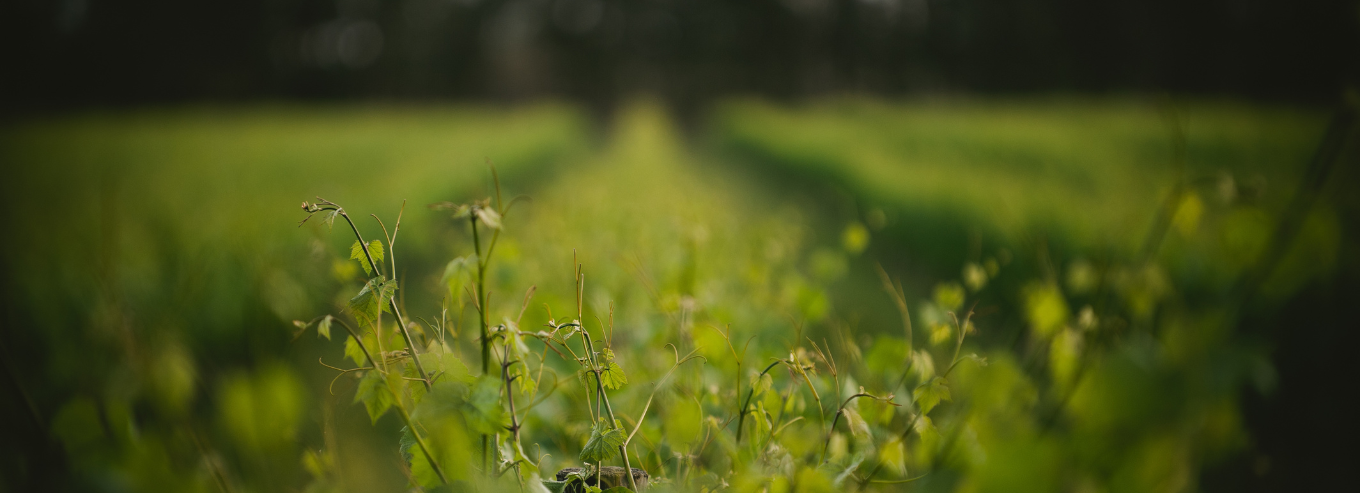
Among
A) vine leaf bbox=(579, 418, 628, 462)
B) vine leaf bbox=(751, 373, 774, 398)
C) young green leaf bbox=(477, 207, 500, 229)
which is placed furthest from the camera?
vine leaf bbox=(751, 373, 774, 398)

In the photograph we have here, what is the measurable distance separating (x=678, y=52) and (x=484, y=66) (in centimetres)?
1192

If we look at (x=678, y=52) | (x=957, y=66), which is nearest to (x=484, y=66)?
(x=678, y=52)

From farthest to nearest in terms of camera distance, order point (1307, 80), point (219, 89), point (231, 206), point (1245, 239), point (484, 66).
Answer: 1. point (484, 66)
2. point (219, 89)
3. point (1307, 80)
4. point (231, 206)
5. point (1245, 239)

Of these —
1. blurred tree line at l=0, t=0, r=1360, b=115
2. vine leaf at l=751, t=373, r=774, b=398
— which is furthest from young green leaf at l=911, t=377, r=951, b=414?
blurred tree line at l=0, t=0, r=1360, b=115

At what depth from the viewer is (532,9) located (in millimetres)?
34375

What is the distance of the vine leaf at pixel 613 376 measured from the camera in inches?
28.7

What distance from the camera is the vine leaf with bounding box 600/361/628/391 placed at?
728mm

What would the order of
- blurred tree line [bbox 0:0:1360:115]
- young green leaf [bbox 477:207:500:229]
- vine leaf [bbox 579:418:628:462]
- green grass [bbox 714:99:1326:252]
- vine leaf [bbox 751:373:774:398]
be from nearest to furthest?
young green leaf [bbox 477:207:500:229] → vine leaf [bbox 579:418:628:462] → vine leaf [bbox 751:373:774:398] → green grass [bbox 714:99:1326:252] → blurred tree line [bbox 0:0:1360:115]

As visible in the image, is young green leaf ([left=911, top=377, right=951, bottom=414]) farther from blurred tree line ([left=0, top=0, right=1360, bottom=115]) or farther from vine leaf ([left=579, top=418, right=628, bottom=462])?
blurred tree line ([left=0, top=0, right=1360, bottom=115])

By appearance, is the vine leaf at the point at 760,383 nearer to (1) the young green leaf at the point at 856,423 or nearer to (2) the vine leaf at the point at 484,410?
(1) the young green leaf at the point at 856,423

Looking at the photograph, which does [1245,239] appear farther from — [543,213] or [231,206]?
[231,206]

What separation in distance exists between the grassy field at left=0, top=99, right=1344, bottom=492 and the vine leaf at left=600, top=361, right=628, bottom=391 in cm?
10

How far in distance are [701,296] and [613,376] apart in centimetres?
99

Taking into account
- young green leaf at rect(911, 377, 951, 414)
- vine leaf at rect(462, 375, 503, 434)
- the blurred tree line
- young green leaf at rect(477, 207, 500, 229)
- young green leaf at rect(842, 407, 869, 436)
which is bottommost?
the blurred tree line
